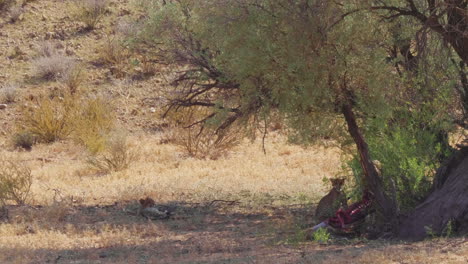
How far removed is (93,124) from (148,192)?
7693mm

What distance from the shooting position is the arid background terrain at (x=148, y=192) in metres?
8.45

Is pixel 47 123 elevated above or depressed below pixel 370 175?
above

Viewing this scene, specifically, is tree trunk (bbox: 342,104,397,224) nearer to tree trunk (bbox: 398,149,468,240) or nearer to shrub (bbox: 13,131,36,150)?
tree trunk (bbox: 398,149,468,240)

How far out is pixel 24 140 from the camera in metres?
20.5

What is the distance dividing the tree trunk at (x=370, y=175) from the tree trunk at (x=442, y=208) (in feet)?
0.87

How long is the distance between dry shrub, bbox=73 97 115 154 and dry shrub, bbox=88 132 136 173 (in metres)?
0.89

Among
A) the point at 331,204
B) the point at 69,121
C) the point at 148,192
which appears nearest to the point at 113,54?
the point at 69,121

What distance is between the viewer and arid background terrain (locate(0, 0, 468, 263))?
845 cm

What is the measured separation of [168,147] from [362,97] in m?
11.3

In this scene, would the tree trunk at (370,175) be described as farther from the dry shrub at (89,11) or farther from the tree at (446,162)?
the dry shrub at (89,11)

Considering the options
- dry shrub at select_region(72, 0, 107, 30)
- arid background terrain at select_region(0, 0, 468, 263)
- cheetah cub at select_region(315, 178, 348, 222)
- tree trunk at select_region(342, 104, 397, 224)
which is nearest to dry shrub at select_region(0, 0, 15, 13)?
arid background terrain at select_region(0, 0, 468, 263)

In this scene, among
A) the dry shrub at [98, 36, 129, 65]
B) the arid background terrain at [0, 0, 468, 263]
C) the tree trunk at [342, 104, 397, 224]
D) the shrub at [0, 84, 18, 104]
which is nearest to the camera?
the arid background terrain at [0, 0, 468, 263]

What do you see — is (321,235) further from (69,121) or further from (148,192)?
(69,121)

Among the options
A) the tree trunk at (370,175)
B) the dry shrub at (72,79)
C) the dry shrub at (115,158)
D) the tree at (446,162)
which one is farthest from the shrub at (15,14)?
the tree at (446,162)
